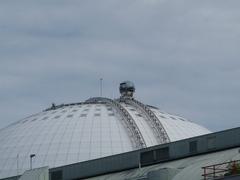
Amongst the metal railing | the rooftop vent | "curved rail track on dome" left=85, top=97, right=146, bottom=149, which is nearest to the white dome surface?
"curved rail track on dome" left=85, top=97, right=146, bottom=149

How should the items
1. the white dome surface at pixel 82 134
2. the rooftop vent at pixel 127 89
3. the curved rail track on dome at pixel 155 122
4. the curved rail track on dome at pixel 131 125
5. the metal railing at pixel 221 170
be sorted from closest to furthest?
1. the metal railing at pixel 221 170
2. the white dome surface at pixel 82 134
3. the curved rail track on dome at pixel 131 125
4. the curved rail track on dome at pixel 155 122
5. the rooftop vent at pixel 127 89

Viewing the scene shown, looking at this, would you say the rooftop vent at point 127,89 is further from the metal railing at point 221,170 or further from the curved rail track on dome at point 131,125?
the metal railing at point 221,170

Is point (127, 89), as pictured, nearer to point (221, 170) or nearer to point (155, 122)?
point (155, 122)

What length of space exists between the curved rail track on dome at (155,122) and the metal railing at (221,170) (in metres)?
54.9

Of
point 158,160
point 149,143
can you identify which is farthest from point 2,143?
point 158,160

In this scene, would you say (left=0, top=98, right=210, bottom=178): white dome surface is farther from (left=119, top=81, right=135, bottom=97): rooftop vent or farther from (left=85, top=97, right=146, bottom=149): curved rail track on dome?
(left=119, top=81, right=135, bottom=97): rooftop vent

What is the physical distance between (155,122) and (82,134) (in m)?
10.1

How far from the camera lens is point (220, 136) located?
87.1 m

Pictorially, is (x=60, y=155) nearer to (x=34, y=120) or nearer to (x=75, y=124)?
(x=75, y=124)

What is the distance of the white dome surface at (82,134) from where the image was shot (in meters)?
130

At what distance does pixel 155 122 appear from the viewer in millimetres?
135625

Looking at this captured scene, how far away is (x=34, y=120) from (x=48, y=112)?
2883 millimetres

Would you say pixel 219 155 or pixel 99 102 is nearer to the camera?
pixel 219 155

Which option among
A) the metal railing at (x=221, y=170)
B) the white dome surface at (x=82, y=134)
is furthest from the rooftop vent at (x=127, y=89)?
the metal railing at (x=221, y=170)
